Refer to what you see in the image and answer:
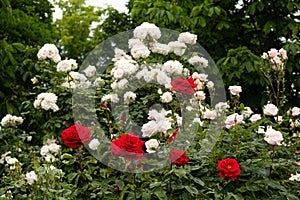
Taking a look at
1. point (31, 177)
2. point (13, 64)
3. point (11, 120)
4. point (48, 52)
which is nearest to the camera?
point (31, 177)

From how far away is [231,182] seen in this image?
2445 mm

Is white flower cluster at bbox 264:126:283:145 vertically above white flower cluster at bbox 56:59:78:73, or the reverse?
white flower cluster at bbox 56:59:78:73

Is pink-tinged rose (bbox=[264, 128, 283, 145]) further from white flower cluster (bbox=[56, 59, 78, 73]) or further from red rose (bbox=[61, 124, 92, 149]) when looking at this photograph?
white flower cluster (bbox=[56, 59, 78, 73])

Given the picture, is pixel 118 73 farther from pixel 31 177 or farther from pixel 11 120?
pixel 11 120

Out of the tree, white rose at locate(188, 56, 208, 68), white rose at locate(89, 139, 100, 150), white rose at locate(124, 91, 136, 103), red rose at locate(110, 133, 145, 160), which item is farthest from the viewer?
the tree

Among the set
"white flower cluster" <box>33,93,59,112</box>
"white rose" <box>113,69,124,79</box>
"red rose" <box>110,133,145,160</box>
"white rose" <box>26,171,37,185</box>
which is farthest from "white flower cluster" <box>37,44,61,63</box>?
"red rose" <box>110,133,145,160</box>

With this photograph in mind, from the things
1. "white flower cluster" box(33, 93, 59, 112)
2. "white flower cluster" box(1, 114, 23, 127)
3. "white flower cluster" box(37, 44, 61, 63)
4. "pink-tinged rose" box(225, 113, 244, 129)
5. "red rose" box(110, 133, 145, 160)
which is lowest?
"red rose" box(110, 133, 145, 160)

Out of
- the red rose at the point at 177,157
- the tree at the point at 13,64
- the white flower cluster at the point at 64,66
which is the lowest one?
the red rose at the point at 177,157

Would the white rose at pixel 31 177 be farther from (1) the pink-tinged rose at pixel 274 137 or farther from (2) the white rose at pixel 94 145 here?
(1) the pink-tinged rose at pixel 274 137

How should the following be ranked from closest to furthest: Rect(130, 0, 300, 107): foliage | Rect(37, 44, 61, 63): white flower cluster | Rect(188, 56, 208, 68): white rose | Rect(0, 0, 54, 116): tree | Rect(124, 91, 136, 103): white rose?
Rect(124, 91, 136, 103): white rose → Rect(188, 56, 208, 68): white rose → Rect(37, 44, 61, 63): white flower cluster → Rect(0, 0, 54, 116): tree → Rect(130, 0, 300, 107): foliage

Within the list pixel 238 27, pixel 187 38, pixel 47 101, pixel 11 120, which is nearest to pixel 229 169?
pixel 187 38

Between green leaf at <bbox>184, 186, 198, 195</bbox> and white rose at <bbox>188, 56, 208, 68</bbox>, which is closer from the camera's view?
green leaf at <bbox>184, 186, 198, 195</bbox>

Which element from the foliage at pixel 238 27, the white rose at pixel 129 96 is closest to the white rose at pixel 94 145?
the white rose at pixel 129 96

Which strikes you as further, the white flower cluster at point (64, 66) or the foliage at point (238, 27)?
the foliage at point (238, 27)
